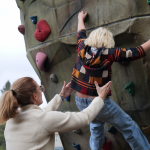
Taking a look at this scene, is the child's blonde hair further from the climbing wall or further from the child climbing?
the climbing wall

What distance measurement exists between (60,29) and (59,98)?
1.31m

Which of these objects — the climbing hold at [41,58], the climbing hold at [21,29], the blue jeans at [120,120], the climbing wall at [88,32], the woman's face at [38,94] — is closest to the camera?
the woman's face at [38,94]

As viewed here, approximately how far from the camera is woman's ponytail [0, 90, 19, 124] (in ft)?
4.58

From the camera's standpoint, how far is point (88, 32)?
8.87 feet

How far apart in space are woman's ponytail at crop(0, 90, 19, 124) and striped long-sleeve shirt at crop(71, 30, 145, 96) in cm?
81

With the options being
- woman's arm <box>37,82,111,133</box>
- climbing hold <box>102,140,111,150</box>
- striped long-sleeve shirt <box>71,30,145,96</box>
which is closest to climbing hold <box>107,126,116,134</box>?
climbing hold <box>102,140,111,150</box>

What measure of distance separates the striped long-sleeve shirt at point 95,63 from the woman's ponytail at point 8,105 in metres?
0.81

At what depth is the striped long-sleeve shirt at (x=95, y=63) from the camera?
1.88 meters

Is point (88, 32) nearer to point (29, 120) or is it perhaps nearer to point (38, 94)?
point (38, 94)

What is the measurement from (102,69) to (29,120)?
885mm

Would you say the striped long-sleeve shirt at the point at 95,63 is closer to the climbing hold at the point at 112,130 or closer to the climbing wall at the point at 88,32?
the climbing wall at the point at 88,32

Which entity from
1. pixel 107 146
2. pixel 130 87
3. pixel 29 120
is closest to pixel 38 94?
pixel 29 120

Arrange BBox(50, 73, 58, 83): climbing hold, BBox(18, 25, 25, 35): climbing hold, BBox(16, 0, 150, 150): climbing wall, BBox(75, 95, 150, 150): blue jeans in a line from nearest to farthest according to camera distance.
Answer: BBox(75, 95, 150, 150): blue jeans < BBox(16, 0, 150, 150): climbing wall < BBox(50, 73, 58, 83): climbing hold < BBox(18, 25, 25, 35): climbing hold

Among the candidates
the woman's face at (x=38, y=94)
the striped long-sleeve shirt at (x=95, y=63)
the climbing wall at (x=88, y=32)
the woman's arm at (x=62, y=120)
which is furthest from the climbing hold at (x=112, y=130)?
the woman's face at (x=38, y=94)
